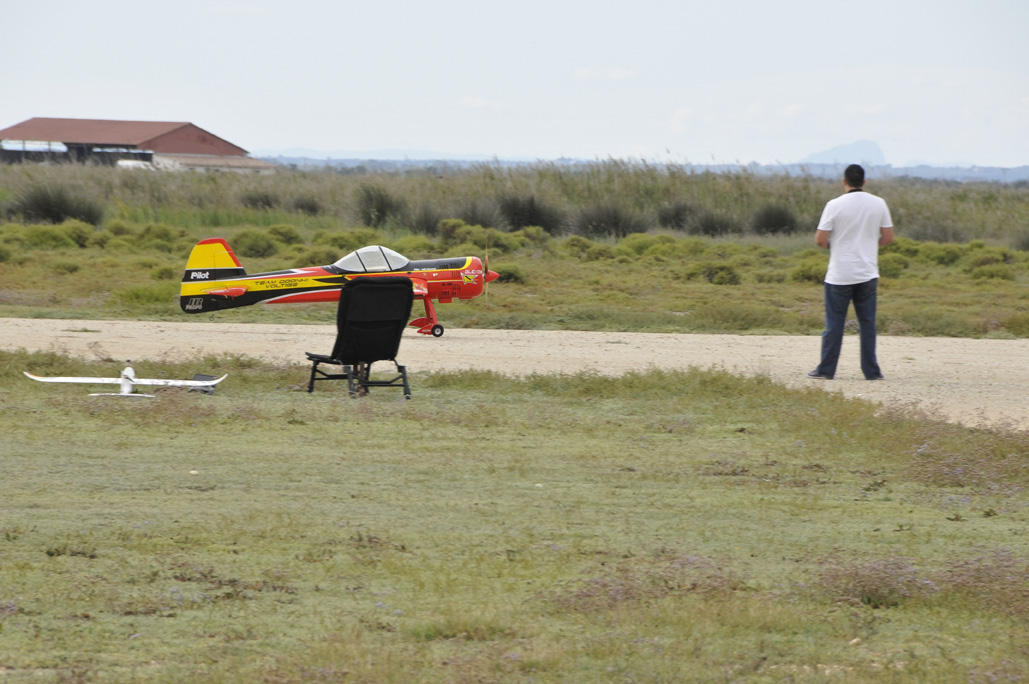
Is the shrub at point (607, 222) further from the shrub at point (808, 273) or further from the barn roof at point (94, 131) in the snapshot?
the barn roof at point (94, 131)

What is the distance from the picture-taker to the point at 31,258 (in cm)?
2356

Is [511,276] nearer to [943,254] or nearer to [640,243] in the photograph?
[640,243]

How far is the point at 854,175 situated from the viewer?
1114cm

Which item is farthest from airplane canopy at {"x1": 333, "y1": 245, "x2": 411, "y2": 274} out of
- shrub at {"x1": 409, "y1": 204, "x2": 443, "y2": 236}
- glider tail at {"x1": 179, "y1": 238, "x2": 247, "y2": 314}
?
shrub at {"x1": 409, "y1": 204, "x2": 443, "y2": 236}

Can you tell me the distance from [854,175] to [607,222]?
68.0 feet

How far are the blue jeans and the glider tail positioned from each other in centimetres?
777

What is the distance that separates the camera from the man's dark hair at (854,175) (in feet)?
36.4

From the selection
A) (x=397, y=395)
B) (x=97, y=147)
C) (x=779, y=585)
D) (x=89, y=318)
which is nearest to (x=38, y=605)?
(x=779, y=585)

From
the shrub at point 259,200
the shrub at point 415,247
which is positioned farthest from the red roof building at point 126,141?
the shrub at point 415,247

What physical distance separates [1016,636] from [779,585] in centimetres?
101

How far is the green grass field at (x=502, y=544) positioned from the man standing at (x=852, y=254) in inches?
79.2

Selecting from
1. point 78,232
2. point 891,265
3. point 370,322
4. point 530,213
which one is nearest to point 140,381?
point 370,322

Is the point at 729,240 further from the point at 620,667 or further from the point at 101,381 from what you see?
the point at 620,667

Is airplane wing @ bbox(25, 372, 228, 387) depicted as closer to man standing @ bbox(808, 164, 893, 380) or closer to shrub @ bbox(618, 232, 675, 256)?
man standing @ bbox(808, 164, 893, 380)
